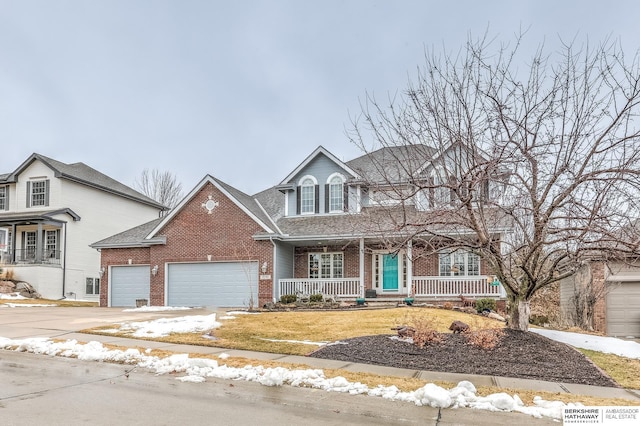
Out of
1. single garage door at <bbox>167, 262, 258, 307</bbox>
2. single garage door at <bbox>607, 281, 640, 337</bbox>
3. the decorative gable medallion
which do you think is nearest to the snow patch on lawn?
single garage door at <bbox>167, 262, 258, 307</bbox>

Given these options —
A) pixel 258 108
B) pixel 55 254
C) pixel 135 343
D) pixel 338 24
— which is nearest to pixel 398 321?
pixel 135 343

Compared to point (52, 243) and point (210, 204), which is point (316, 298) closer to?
point (210, 204)

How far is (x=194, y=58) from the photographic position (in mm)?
20172

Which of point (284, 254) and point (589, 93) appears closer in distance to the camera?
point (589, 93)

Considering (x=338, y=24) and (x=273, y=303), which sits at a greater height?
(x=338, y=24)

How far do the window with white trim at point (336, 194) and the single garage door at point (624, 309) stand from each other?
1123 centimetres

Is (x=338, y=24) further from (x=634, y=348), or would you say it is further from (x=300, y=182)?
(x=634, y=348)

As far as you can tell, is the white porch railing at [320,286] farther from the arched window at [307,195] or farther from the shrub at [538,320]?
the shrub at [538,320]

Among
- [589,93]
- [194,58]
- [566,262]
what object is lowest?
[566,262]

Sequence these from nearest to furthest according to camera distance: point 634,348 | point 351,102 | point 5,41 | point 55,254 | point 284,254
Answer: point 351,102
point 634,348
point 5,41
point 284,254
point 55,254

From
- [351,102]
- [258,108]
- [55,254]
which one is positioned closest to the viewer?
[351,102]

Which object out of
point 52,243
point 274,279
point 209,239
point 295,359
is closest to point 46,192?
point 52,243

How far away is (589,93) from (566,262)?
307 cm

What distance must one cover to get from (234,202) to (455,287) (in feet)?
33.6
